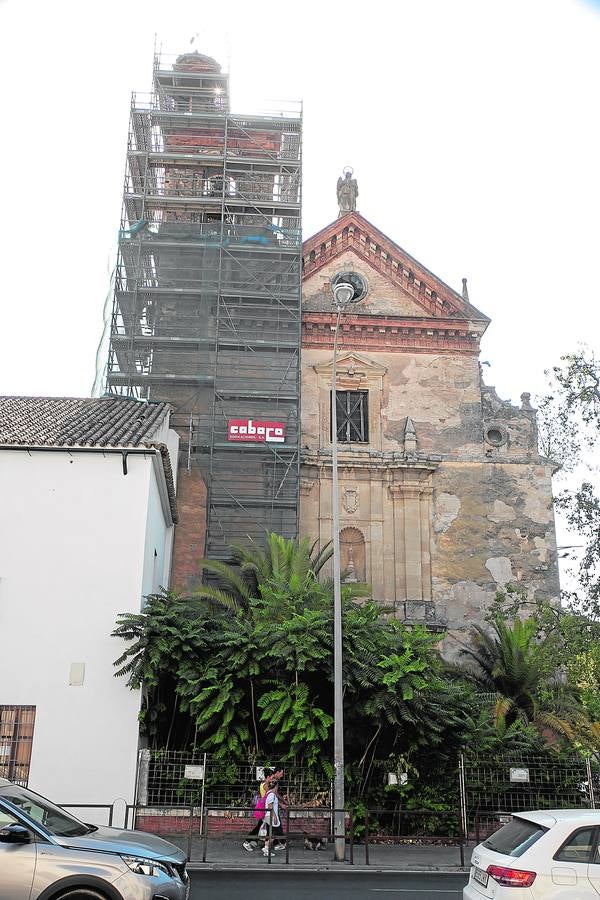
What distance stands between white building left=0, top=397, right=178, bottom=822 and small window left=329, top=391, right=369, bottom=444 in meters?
11.7

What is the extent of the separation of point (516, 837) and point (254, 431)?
21630 millimetres

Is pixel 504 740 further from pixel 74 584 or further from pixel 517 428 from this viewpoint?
pixel 517 428

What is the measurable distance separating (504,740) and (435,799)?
105 inches

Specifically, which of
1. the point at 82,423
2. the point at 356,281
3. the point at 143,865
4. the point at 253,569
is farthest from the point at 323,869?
the point at 356,281

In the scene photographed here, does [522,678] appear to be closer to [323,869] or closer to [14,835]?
[323,869]

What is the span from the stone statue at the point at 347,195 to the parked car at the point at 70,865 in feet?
94.2

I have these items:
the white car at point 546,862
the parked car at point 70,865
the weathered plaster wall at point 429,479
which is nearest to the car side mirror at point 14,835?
the parked car at point 70,865

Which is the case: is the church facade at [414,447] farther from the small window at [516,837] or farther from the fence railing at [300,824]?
the small window at [516,837]

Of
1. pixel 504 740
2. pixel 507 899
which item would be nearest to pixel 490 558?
pixel 504 740

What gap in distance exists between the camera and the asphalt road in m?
11.4

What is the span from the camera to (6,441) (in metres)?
19.0

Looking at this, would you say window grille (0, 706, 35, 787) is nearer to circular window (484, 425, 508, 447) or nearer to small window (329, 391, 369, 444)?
small window (329, 391, 369, 444)

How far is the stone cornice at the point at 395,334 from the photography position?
32031 mm

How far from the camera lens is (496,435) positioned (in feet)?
104
